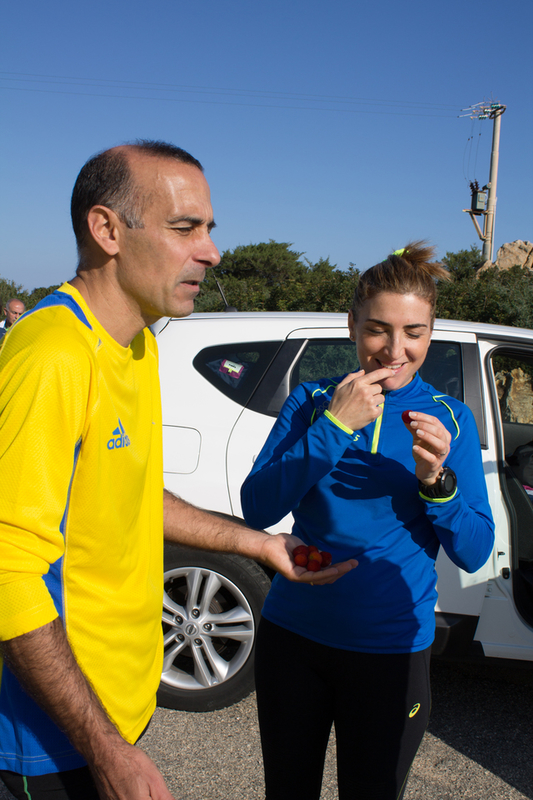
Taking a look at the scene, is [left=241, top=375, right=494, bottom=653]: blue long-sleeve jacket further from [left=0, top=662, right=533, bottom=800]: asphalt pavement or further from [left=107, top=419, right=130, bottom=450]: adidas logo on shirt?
[left=0, top=662, right=533, bottom=800]: asphalt pavement

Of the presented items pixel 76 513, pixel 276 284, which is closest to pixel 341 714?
pixel 76 513

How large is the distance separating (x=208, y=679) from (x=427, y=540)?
185 centimetres

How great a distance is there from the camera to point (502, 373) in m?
9.64

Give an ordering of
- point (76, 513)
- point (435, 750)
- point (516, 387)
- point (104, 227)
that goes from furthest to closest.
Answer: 1. point (516, 387)
2. point (435, 750)
3. point (104, 227)
4. point (76, 513)

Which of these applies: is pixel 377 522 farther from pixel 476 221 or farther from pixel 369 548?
pixel 476 221

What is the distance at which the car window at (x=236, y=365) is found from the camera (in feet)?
10.2

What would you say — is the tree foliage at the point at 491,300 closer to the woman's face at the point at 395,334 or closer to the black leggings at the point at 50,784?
the woman's face at the point at 395,334

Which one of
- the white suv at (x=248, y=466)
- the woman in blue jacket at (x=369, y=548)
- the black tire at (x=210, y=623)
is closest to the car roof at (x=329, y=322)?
the white suv at (x=248, y=466)

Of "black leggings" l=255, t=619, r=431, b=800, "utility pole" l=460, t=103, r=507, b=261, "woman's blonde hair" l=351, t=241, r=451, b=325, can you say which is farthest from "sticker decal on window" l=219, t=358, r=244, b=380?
"utility pole" l=460, t=103, r=507, b=261

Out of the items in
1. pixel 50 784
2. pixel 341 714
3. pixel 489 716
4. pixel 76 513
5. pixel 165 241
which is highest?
pixel 165 241

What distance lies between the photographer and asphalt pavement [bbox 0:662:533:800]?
253 cm

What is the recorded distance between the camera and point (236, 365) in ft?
10.4

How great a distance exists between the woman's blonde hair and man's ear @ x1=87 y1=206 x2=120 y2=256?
0.77 meters

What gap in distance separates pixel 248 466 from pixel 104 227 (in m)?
1.80
